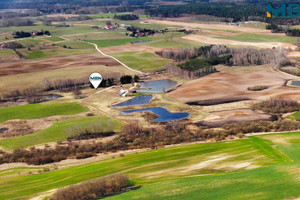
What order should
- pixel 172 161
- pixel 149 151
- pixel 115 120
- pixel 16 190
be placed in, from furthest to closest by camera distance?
1. pixel 115 120
2. pixel 149 151
3. pixel 172 161
4. pixel 16 190

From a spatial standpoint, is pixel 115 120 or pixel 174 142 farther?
pixel 115 120

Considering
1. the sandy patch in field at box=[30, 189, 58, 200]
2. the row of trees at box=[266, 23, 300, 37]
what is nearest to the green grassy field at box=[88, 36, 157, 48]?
the row of trees at box=[266, 23, 300, 37]

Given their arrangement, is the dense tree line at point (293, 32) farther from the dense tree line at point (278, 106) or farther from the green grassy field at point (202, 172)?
the green grassy field at point (202, 172)

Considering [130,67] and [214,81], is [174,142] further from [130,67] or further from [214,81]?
[130,67]

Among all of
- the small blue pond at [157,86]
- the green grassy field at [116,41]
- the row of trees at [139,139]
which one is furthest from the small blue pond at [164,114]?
the green grassy field at [116,41]

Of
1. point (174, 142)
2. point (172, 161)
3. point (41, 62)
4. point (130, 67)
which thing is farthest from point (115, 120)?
point (41, 62)

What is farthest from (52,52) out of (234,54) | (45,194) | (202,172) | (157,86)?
(202,172)
